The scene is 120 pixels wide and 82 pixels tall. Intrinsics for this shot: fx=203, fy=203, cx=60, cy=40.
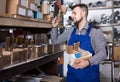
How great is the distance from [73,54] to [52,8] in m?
0.75

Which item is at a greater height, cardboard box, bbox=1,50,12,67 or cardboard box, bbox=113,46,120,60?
cardboard box, bbox=1,50,12,67

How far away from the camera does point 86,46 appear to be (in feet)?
7.70

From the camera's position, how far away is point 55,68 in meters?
3.08

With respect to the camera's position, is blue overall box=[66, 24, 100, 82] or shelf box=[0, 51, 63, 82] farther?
blue overall box=[66, 24, 100, 82]

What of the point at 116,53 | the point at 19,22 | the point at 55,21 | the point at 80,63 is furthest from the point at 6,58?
the point at 116,53

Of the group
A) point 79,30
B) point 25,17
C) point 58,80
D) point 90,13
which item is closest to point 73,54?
point 79,30

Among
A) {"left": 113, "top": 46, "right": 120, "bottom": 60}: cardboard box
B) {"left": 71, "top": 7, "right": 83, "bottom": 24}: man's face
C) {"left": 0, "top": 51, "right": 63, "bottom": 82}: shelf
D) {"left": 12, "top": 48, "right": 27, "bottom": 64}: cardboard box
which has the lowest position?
{"left": 113, "top": 46, "right": 120, "bottom": 60}: cardboard box

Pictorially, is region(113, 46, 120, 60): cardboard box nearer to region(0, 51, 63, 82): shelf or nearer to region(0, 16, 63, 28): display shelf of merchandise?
region(0, 16, 63, 28): display shelf of merchandise

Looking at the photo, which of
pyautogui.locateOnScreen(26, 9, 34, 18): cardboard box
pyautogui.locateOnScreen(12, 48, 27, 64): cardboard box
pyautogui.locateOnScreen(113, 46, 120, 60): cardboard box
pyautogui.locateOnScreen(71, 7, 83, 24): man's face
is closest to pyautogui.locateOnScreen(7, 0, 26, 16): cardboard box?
pyautogui.locateOnScreen(26, 9, 34, 18): cardboard box

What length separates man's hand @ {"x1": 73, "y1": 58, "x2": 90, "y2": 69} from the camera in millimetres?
2178

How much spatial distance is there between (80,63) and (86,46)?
0.24 metres

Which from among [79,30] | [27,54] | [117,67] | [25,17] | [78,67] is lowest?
[117,67]

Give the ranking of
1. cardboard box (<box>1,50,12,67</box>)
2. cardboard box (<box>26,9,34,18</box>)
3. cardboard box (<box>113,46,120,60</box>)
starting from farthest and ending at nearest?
cardboard box (<box>113,46,120,60</box>) → cardboard box (<box>26,9,34,18</box>) → cardboard box (<box>1,50,12,67</box>)

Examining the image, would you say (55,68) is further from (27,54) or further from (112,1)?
(112,1)
